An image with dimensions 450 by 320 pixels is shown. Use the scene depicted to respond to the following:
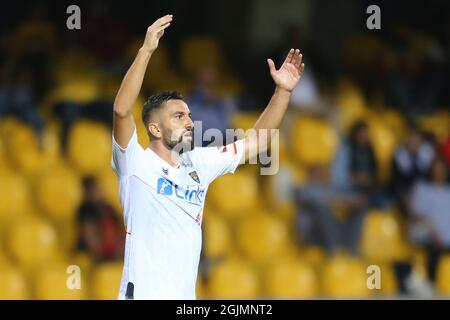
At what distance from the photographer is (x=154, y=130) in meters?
4.50

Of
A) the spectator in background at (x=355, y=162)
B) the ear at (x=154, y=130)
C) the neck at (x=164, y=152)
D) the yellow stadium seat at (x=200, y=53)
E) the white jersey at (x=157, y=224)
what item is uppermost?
the yellow stadium seat at (x=200, y=53)

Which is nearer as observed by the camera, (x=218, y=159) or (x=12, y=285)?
(x=218, y=159)

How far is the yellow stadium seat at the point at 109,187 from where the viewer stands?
28.1 feet

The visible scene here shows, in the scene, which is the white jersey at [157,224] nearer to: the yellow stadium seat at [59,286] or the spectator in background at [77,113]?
the yellow stadium seat at [59,286]

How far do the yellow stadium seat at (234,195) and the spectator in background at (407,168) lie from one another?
52.9 inches

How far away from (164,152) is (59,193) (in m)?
4.25

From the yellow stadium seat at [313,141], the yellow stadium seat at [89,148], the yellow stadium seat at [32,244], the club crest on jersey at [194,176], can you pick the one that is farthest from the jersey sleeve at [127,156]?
the yellow stadium seat at [313,141]

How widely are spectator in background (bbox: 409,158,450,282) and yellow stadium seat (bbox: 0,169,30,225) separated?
11.1ft

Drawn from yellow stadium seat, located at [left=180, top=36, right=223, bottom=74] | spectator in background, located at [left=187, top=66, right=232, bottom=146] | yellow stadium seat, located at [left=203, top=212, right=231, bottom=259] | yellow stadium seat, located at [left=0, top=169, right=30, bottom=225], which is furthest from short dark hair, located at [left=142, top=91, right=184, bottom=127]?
yellow stadium seat, located at [left=180, top=36, right=223, bottom=74]

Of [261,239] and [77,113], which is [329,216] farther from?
[77,113]

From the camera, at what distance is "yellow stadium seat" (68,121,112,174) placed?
350 inches

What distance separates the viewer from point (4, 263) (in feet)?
27.6

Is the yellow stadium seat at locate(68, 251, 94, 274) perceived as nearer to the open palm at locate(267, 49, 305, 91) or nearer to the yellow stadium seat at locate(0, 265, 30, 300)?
the yellow stadium seat at locate(0, 265, 30, 300)

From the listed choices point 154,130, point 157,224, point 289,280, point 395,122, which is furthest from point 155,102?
point 395,122
